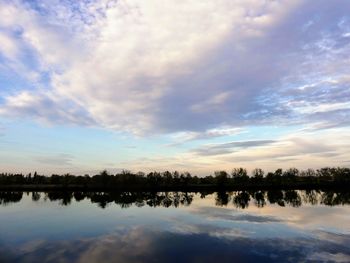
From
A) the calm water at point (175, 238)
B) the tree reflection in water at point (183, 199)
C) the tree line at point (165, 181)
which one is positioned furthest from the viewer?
the tree line at point (165, 181)

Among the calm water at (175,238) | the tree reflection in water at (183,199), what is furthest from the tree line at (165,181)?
the calm water at (175,238)

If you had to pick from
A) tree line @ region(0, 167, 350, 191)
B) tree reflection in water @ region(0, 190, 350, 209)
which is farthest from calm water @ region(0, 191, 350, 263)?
tree line @ region(0, 167, 350, 191)

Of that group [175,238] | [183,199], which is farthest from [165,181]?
[175,238]

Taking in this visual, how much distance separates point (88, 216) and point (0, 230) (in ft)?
50.9

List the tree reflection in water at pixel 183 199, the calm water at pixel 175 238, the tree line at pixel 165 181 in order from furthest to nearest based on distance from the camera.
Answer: the tree line at pixel 165 181, the tree reflection in water at pixel 183 199, the calm water at pixel 175 238

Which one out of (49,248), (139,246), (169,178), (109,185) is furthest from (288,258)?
(169,178)

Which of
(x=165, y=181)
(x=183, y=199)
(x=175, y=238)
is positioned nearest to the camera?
(x=175, y=238)

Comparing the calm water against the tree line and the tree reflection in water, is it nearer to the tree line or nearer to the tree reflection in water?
the tree reflection in water

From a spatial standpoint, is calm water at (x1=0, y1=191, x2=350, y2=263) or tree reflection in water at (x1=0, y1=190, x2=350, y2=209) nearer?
calm water at (x1=0, y1=191, x2=350, y2=263)

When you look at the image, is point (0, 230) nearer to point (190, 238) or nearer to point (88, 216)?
point (88, 216)

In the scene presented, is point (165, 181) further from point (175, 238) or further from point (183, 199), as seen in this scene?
point (175, 238)

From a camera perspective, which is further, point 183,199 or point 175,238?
point 183,199

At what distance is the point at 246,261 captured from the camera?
80.1 ft

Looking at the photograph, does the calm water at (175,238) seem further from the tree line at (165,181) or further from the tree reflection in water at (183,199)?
the tree line at (165,181)
